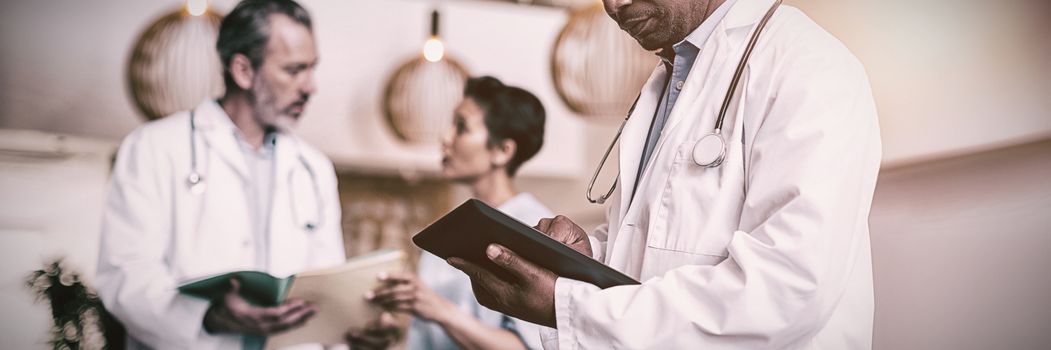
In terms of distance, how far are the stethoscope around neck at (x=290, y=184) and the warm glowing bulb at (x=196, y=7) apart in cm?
32

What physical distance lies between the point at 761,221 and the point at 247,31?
2.29 metres

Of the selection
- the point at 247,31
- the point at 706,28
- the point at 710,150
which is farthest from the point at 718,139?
the point at 247,31

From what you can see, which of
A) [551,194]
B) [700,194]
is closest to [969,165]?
[700,194]

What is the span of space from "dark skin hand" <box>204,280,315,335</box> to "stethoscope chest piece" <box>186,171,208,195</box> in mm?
310

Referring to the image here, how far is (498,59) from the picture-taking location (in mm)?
3379

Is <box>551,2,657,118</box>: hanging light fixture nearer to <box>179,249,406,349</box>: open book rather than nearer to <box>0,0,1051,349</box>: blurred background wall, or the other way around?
<box>0,0,1051,349</box>: blurred background wall

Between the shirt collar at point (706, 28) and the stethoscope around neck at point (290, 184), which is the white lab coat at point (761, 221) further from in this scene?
the stethoscope around neck at point (290, 184)

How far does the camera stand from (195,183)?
2975 millimetres

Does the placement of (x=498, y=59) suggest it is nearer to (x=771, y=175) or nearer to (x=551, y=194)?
(x=551, y=194)

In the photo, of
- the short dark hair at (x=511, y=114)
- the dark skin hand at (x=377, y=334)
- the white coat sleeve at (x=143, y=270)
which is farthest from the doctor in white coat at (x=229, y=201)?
the short dark hair at (x=511, y=114)

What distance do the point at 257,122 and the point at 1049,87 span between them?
2267 millimetres

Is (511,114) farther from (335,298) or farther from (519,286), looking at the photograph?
(519,286)

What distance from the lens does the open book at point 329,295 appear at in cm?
298

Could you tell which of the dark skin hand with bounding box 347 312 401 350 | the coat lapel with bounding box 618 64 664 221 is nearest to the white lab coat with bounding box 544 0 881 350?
the coat lapel with bounding box 618 64 664 221
